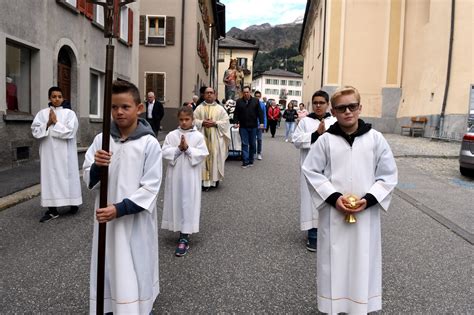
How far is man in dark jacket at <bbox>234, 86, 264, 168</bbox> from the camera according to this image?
11.9 m

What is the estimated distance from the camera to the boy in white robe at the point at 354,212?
10.00ft

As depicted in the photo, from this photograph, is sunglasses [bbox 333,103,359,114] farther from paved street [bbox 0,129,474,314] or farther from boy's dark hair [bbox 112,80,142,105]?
paved street [bbox 0,129,474,314]

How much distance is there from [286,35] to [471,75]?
15896 centimetres

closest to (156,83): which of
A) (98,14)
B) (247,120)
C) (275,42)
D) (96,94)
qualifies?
(96,94)

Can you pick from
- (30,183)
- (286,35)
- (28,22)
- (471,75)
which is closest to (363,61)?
(471,75)

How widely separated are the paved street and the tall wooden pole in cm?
81

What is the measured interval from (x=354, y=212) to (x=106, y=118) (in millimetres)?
1670

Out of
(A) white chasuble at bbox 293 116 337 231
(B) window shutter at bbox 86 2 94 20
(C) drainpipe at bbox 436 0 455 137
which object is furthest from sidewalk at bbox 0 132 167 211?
(C) drainpipe at bbox 436 0 455 137

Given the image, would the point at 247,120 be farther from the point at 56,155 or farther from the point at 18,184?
the point at 56,155

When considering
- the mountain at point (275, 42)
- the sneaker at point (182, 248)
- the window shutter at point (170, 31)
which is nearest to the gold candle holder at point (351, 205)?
the sneaker at point (182, 248)

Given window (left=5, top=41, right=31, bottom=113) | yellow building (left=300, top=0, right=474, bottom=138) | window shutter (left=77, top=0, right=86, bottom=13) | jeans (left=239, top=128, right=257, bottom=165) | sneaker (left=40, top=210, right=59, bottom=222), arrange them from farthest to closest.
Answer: yellow building (left=300, top=0, right=474, bottom=138)
window shutter (left=77, top=0, right=86, bottom=13)
jeans (left=239, top=128, right=257, bottom=165)
window (left=5, top=41, right=31, bottom=113)
sneaker (left=40, top=210, right=59, bottom=222)

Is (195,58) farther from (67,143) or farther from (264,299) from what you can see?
(264,299)

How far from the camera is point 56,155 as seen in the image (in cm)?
640

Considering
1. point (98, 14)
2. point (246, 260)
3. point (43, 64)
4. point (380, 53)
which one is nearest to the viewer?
point (246, 260)
